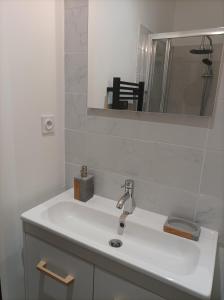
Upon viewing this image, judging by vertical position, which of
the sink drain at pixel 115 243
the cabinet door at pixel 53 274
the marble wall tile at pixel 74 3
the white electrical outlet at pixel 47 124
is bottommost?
the cabinet door at pixel 53 274

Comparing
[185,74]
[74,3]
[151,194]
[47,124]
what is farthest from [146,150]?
[74,3]

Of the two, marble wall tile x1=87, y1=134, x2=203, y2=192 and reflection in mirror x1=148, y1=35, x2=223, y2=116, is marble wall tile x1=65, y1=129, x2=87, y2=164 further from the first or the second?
reflection in mirror x1=148, y1=35, x2=223, y2=116

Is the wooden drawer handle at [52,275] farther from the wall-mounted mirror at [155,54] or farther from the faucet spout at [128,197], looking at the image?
the wall-mounted mirror at [155,54]

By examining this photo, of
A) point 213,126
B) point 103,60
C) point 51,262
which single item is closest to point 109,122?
point 103,60

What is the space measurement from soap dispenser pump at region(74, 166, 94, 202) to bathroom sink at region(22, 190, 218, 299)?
34 millimetres

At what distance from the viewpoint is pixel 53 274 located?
0.94 metres

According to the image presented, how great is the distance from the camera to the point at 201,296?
663 millimetres

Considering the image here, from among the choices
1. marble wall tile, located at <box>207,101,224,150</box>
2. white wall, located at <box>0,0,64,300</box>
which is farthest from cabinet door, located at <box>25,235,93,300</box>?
marble wall tile, located at <box>207,101,224,150</box>

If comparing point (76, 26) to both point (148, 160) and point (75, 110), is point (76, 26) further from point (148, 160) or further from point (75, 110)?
point (148, 160)

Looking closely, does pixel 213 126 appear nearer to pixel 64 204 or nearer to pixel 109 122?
pixel 109 122

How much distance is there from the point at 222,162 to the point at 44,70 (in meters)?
0.90

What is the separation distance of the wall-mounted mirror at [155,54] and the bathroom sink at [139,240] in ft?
1.65

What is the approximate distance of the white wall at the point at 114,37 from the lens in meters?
1.02

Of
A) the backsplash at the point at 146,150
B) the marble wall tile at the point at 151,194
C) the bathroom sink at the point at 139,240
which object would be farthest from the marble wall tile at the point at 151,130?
the bathroom sink at the point at 139,240
